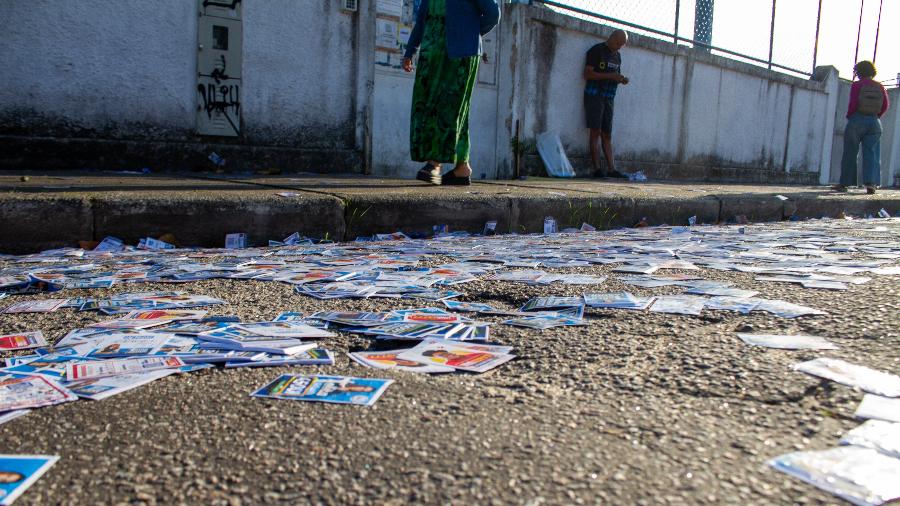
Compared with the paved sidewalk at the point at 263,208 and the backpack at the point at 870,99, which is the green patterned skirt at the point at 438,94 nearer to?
the paved sidewalk at the point at 263,208

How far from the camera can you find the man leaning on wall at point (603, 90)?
8.23 m

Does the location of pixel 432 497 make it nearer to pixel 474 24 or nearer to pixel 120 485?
pixel 120 485

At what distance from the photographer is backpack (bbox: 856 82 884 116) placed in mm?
8523

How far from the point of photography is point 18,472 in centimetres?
88

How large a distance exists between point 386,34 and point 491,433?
19.4ft

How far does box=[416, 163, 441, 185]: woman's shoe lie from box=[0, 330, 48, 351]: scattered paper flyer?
332 centimetres

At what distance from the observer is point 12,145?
4.68 m

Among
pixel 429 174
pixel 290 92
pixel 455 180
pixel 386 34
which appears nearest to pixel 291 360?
pixel 429 174

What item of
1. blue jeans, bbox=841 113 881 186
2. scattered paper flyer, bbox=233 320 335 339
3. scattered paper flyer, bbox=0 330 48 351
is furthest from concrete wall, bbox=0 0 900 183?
scattered paper flyer, bbox=233 320 335 339

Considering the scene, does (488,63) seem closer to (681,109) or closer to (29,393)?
(681,109)

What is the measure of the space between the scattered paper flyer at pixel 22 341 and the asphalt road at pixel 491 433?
1.50 ft

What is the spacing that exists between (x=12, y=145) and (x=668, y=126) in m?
7.76

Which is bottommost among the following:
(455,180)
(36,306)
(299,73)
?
(36,306)

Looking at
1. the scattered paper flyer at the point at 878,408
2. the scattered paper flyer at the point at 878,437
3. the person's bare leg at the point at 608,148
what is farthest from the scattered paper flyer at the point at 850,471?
the person's bare leg at the point at 608,148
